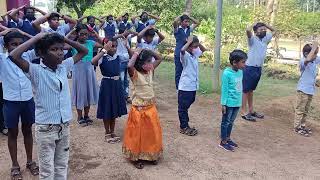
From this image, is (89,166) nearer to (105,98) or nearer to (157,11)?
(105,98)

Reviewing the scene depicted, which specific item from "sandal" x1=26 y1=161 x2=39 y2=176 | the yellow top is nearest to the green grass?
the yellow top

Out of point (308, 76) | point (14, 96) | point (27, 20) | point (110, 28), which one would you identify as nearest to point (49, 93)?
point (14, 96)

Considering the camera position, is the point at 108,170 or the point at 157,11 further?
the point at 157,11

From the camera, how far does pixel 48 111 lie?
11.1ft

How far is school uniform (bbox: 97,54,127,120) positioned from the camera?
5.25 meters

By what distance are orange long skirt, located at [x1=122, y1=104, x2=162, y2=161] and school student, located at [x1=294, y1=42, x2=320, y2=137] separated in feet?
9.34

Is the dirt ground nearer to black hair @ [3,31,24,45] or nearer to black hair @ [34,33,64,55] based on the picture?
black hair @ [3,31,24,45]

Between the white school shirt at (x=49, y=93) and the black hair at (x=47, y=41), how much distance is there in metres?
0.15

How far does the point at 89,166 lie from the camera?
15.3 feet

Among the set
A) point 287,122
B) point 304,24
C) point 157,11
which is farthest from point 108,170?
point 304,24

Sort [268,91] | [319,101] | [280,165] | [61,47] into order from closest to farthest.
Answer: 1. [61,47]
2. [280,165]
3. [319,101]
4. [268,91]

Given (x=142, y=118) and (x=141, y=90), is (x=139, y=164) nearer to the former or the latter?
(x=142, y=118)

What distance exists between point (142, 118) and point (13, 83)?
1501 mm

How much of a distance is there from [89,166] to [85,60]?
6.51ft
